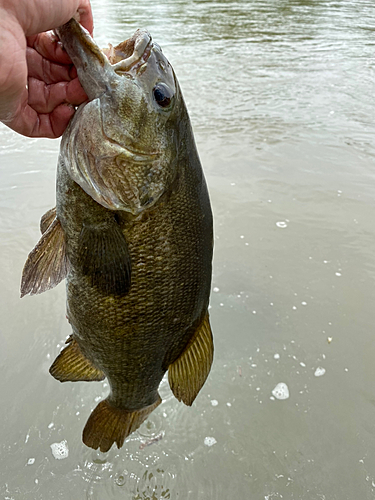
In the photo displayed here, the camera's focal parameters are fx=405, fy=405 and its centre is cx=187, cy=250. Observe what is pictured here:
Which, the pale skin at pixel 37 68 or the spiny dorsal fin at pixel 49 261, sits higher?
the pale skin at pixel 37 68

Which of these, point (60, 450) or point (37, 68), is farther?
point (60, 450)

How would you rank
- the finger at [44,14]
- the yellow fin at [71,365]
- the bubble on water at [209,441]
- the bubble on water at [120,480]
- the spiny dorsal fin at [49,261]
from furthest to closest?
the bubble on water at [209,441], the bubble on water at [120,480], the yellow fin at [71,365], the spiny dorsal fin at [49,261], the finger at [44,14]

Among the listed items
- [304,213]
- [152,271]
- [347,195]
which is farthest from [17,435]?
[347,195]

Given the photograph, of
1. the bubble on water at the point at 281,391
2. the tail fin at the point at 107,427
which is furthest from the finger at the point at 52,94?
the bubble on water at the point at 281,391

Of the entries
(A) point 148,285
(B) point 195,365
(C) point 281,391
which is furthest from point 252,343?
(A) point 148,285

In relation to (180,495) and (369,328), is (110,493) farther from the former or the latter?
(369,328)

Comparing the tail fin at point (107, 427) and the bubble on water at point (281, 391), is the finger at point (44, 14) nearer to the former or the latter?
the tail fin at point (107, 427)

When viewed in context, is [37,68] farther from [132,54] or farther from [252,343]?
[252,343]
